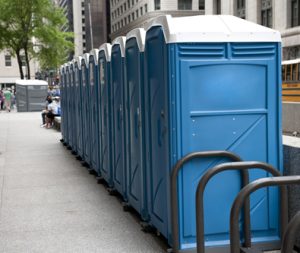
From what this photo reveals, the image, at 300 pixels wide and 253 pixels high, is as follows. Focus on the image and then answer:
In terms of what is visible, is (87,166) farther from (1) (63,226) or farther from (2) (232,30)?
(2) (232,30)

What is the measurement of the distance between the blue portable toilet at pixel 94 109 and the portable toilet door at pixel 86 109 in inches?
14.6

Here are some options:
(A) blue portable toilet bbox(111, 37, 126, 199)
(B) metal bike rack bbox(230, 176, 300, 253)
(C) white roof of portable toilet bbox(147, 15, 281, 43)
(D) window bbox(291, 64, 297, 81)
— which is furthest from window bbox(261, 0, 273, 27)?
(B) metal bike rack bbox(230, 176, 300, 253)

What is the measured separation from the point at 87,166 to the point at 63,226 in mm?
4547

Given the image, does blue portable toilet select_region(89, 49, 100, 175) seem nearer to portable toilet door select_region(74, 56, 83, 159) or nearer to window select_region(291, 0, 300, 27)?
portable toilet door select_region(74, 56, 83, 159)

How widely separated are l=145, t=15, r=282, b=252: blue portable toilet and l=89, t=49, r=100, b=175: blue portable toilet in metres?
3.74

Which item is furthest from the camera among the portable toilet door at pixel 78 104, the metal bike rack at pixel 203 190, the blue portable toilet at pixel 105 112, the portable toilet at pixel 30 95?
the portable toilet at pixel 30 95

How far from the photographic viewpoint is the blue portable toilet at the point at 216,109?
4566 millimetres

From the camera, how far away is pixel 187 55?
14.9ft

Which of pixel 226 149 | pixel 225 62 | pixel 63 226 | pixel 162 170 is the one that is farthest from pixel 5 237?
pixel 225 62

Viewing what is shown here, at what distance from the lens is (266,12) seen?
43.7 meters

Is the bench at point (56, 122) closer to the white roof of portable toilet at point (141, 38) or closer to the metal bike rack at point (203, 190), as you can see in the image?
the white roof of portable toilet at point (141, 38)

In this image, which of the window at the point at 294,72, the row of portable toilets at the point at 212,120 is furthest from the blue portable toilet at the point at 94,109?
the window at the point at 294,72

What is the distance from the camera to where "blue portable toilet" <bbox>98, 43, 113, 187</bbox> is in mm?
7484

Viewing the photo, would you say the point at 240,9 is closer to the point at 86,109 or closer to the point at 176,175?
the point at 86,109
